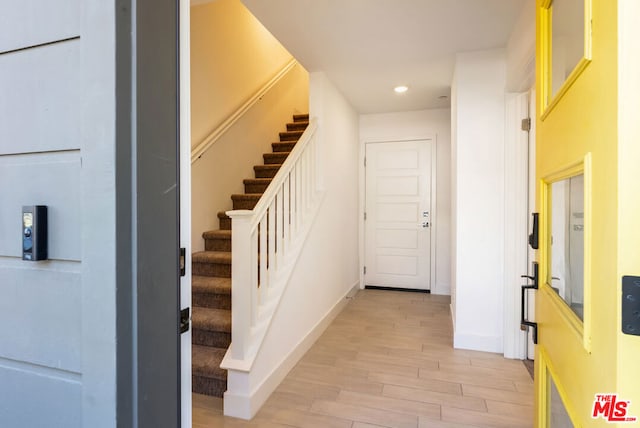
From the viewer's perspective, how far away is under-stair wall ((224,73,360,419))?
6.59 ft

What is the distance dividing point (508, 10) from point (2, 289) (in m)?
2.81

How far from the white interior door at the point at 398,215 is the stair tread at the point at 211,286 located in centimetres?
255

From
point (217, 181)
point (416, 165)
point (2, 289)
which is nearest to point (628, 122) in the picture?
point (2, 289)

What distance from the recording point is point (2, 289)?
75cm

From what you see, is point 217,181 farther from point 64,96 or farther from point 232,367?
point 64,96

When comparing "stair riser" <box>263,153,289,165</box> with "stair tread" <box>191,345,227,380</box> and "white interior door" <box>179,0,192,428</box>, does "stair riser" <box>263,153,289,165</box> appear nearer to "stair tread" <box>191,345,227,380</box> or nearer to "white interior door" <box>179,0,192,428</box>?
"stair tread" <box>191,345,227,380</box>

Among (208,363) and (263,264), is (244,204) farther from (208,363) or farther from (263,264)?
(208,363)

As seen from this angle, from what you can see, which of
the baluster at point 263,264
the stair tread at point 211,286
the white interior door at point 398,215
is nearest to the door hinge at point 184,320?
the baluster at point 263,264

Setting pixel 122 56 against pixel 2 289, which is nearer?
pixel 122 56

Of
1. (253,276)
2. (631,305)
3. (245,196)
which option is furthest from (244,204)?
(631,305)

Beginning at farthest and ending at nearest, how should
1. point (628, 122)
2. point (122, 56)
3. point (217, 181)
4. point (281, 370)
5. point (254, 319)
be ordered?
point (217, 181), point (281, 370), point (254, 319), point (122, 56), point (628, 122)

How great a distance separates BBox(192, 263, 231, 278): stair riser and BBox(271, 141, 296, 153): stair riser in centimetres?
200

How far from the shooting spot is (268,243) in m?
2.52

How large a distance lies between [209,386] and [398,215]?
325 cm
